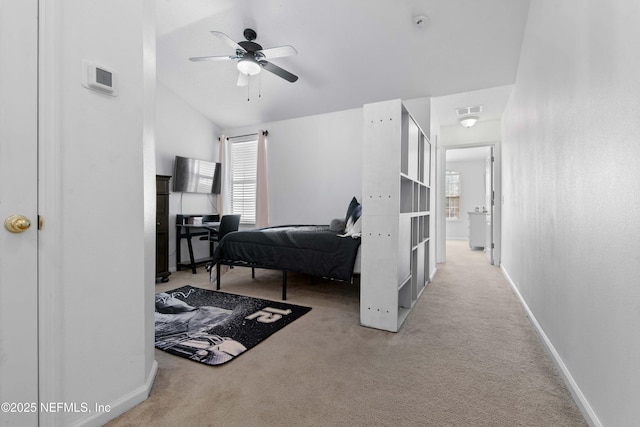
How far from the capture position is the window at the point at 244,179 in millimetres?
5590

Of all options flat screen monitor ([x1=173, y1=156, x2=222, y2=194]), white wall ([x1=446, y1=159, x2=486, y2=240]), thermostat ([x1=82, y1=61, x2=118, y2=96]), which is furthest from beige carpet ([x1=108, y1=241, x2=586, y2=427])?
white wall ([x1=446, y1=159, x2=486, y2=240])

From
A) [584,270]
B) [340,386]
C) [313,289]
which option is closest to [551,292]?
[584,270]

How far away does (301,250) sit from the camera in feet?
9.89

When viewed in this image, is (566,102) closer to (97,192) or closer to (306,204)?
(97,192)

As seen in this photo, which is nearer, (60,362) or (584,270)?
(60,362)

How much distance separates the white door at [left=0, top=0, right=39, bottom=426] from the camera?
1006 millimetres

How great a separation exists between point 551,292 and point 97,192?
2.62 metres

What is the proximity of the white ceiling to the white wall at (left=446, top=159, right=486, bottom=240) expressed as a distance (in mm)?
4526

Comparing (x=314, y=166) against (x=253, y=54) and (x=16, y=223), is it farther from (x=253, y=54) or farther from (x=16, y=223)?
(x=16, y=223)

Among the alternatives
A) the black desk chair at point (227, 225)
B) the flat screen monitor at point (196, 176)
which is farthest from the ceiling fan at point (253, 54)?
the flat screen monitor at point (196, 176)

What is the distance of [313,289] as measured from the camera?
137 inches

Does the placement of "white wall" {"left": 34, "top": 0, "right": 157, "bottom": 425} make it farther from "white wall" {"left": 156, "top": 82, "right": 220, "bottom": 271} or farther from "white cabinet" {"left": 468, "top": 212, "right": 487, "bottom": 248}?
"white cabinet" {"left": 468, "top": 212, "right": 487, "bottom": 248}

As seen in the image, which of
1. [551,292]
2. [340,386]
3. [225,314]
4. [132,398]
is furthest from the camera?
[225,314]

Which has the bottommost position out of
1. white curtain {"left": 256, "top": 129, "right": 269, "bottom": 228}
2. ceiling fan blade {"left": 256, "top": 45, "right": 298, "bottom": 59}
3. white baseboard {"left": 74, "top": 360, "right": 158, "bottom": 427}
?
white baseboard {"left": 74, "top": 360, "right": 158, "bottom": 427}
